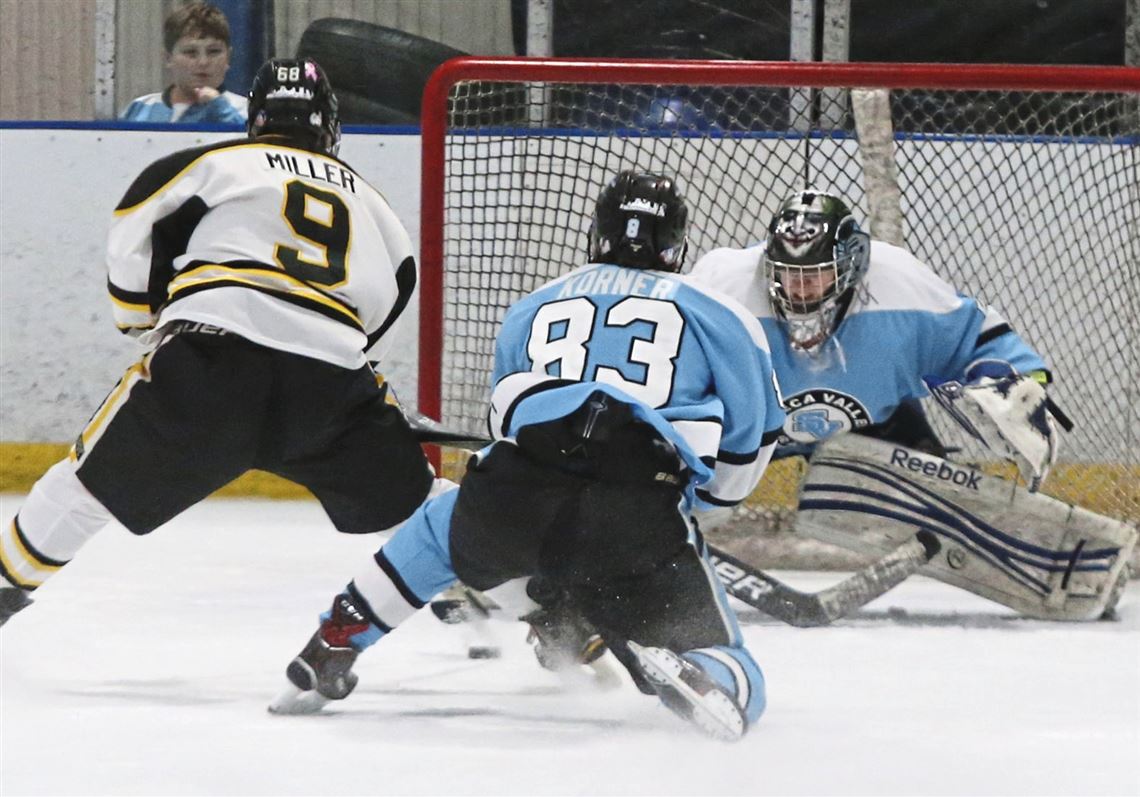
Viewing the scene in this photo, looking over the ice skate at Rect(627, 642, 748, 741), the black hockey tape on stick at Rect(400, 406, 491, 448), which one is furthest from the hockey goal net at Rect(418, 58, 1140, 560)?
the ice skate at Rect(627, 642, 748, 741)

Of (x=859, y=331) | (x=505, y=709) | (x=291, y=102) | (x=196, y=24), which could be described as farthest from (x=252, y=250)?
(x=196, y=24)

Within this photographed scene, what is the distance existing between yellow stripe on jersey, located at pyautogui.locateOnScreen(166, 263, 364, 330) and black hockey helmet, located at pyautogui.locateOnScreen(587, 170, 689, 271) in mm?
472

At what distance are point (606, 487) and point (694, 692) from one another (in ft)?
1.06

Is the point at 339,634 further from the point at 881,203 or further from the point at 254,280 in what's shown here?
the point at 881,203

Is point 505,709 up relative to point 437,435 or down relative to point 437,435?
down

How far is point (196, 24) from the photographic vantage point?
4926mm

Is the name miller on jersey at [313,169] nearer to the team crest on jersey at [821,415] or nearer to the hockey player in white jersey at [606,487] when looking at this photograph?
the hockey player in white jersey at [606,487]

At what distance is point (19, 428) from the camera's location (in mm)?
4945

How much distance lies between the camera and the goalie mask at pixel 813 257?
3.23 m

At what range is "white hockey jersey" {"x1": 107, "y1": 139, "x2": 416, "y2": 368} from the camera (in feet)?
9.22

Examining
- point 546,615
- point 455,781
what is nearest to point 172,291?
point 546,615

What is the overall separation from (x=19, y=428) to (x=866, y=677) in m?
2.83

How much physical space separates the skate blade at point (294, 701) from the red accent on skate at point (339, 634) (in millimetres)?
75

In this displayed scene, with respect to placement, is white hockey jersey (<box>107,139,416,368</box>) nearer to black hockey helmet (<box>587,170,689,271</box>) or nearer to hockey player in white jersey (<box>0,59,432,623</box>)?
hockey player in white jersey (<box>0,59,432,623</box>)
